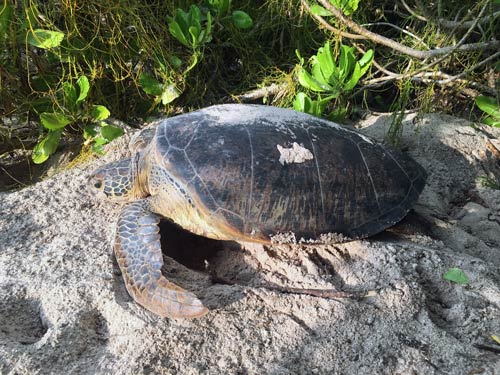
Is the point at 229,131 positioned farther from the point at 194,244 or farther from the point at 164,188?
the point at 194,244

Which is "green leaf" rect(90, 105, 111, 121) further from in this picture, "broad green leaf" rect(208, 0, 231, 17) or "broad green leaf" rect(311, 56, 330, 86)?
"broad green leaf" rect(311, 56, 330, 86)

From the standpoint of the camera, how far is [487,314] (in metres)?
1.34

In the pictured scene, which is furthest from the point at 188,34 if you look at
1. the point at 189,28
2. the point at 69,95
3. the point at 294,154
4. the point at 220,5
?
the point at 294,154

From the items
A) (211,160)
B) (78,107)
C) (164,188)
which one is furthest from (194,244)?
(78,107)

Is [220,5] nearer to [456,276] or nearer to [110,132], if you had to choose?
[110,132]

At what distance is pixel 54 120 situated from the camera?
6.98 feet

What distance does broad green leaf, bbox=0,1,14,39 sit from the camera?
1930mm

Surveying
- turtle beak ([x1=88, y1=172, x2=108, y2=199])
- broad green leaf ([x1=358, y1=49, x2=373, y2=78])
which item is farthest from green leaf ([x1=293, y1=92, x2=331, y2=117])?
turtle beak ([x1=88, y1=172, x2=108, y2=199])

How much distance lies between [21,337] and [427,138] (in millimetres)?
2086

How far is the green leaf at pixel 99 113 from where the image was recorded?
87.7 inches

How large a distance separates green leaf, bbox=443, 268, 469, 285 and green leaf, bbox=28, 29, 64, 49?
1.89m

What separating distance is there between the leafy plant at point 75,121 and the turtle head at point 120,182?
37cm

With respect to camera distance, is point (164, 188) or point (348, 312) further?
point (164, 188)

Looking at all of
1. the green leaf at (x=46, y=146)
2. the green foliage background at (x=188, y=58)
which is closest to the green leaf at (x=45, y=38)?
the green foliage background at (x=188, y=58)
